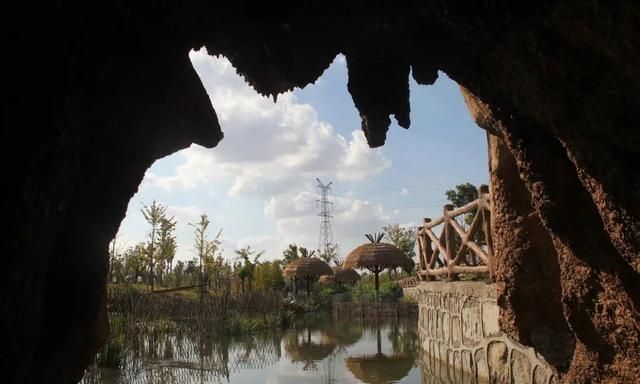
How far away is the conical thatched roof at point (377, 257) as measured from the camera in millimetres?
21000

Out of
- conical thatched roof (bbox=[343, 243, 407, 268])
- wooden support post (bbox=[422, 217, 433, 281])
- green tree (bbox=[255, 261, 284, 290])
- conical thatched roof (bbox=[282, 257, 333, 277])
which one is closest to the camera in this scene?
wooden support post (bbox=[422, 217, 433, 281])

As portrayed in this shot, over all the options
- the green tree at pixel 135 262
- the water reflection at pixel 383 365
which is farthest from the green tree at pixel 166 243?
the water reflection at pixel 383 365

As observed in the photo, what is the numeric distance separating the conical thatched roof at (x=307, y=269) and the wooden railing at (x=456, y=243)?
45.8 feet

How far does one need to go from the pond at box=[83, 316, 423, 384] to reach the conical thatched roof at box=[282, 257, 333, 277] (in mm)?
8638

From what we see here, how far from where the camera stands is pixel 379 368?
1007cm

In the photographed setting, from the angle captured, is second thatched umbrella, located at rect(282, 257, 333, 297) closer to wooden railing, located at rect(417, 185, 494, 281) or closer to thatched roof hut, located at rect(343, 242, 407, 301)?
thatched roof hut, located at rect(343, 242, 407, 301)

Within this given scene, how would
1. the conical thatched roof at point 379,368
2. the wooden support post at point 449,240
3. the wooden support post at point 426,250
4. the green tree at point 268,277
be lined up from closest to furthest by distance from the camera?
the wooden support post at point 449,240 < the conical thatched roof at point 379,368 < the wooden support post at point 426,250 < the green tree at point 268,277

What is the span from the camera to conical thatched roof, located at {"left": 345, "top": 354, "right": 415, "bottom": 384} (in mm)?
9078

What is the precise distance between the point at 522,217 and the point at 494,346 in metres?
3.08

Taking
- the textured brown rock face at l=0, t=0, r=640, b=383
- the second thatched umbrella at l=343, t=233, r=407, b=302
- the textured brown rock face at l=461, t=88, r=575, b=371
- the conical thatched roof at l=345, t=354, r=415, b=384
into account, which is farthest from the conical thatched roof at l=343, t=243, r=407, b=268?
the textured brown rock face at l=0, t=0, r=640, b=383

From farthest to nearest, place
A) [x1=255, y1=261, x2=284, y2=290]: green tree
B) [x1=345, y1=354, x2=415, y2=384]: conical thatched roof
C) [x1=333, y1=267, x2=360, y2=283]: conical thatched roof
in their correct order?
1. [x1=255, y1=261, x2=284, y2=290]: green tree
2. [x1=333, y1=267, x2=360, y2=283]: conical thatched roof
3. [x1=345, y1=354, x2=415, y2=384]: conical thatched roof

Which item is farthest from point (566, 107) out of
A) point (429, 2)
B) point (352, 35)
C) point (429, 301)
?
point (429, 301)

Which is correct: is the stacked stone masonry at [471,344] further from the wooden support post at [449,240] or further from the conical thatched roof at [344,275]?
the conical thatched roof at [344,275]

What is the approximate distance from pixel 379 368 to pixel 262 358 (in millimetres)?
2718
